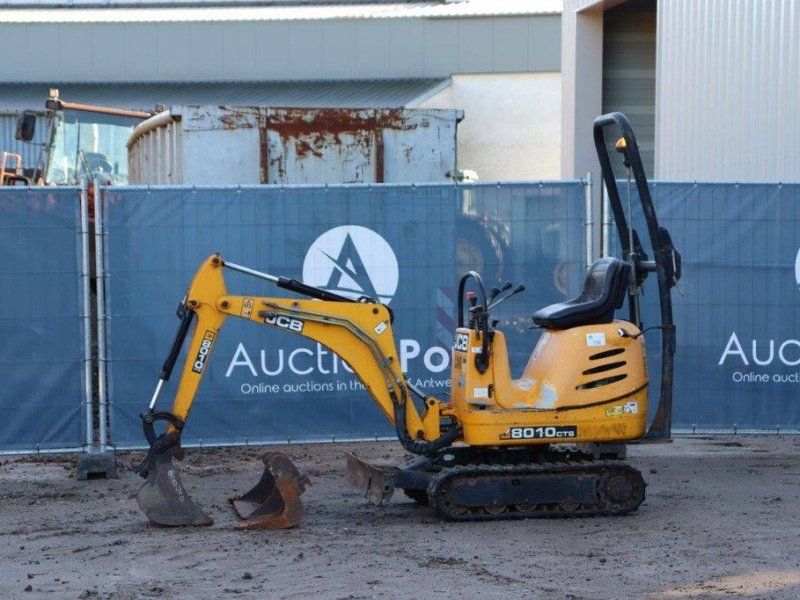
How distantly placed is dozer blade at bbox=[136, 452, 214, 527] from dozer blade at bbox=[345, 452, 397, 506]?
45.3 inches

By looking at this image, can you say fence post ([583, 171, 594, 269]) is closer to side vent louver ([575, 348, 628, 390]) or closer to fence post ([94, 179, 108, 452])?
side vent louver ([575, 348, 628, 390])

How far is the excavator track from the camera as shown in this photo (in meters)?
8.55

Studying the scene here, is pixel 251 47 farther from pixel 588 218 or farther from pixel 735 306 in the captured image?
pixel 735 306

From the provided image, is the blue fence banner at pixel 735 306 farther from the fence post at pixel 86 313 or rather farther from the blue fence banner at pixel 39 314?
the blue fence banner at pixel 39 314

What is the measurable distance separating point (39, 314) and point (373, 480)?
3.40m

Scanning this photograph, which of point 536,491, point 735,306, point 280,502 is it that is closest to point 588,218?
point 735,306

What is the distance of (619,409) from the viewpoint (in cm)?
874

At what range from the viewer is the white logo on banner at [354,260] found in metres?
10.8

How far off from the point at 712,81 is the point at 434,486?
1064 cm

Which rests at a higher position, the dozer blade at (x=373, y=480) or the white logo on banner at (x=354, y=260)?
the white logo on banner at (x=354, y=260)

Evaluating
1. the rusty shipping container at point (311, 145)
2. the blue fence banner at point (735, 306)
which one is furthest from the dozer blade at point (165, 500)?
the rusty shipping container at point (311, 145)

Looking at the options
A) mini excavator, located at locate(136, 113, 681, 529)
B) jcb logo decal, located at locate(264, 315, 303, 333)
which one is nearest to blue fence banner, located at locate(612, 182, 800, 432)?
mini excavator, located at locate(136, 113, 681, 529)

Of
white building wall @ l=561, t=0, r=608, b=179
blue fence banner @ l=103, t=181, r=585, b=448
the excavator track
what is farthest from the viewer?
white building wall @ l=561, t=0, r=608, b=179

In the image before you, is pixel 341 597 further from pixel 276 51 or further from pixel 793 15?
pixel 276 51
